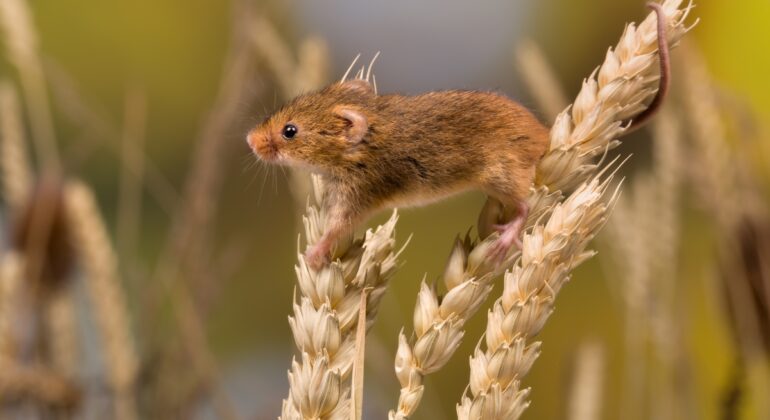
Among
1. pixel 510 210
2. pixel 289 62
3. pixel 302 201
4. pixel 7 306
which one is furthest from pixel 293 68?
pixel 510 210

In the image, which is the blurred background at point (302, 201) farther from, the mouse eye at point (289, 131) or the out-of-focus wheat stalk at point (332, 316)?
the out-of-focus wheat stalk at point (332, 316)

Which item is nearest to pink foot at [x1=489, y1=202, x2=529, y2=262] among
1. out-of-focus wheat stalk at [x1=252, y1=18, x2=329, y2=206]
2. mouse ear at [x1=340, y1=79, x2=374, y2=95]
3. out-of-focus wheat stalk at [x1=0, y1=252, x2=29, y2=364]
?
mouse ear at [x1=340, y1=79, x2=374, y2=95]

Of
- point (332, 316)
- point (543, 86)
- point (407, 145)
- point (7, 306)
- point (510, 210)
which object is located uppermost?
point (543, 86)

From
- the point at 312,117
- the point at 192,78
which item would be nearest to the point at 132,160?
the point at 312,117

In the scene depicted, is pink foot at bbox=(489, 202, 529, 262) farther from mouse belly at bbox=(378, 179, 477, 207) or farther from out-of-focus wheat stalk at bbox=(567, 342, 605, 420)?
out-of-focus wheat stalk at bbox=(567, 342, 605, 420)

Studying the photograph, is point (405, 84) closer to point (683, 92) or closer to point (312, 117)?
point (683, 92)

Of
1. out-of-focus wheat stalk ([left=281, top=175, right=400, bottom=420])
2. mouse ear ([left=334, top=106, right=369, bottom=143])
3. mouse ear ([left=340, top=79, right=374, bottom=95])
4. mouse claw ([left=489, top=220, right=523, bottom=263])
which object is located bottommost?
out-of-focus wheat stalk ([left=281, top=175, right=400, bottom=420])

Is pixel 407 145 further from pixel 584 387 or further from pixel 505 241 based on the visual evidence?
pixel 584 387
